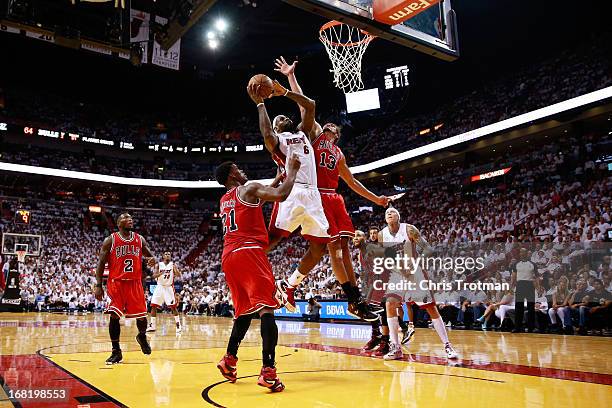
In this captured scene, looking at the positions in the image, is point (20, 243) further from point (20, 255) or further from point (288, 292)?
point (288, 292)

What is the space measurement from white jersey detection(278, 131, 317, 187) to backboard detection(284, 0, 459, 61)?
1845mm

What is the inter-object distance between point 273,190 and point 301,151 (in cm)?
77

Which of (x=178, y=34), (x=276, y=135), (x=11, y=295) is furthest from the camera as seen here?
(x=11, y=295)

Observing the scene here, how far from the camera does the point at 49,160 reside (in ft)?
104

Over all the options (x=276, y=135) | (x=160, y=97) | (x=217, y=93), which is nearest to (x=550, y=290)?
(x=276, y=135)

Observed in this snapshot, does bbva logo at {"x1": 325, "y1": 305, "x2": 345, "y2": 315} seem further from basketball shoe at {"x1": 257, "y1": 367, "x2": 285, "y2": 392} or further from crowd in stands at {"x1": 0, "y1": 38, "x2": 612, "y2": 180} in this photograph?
→ basketball shoe at {"x1": 257, "y1": 367, "x2": 285, "y2": 392}

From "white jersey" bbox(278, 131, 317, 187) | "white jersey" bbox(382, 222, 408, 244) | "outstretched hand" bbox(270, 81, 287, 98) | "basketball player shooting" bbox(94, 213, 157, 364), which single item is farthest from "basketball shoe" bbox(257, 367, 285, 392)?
"white jersey" bbox(382, 222, 408, 244)

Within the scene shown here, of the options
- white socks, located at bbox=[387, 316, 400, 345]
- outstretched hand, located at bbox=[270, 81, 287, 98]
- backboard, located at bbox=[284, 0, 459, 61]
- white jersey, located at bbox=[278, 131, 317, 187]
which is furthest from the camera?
white socks, located at bbox=[387, 316, 400, 345]

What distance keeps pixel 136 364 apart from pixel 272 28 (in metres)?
21.5

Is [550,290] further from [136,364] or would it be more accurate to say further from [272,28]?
[272,28]

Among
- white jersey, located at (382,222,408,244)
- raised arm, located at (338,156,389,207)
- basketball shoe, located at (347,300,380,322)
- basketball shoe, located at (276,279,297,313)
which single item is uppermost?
raised arm, located at (338,156,389,207)

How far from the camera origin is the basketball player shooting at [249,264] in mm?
4086

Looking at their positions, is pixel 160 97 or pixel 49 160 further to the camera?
pixel 160 97

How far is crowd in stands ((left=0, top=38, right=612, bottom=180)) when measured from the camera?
20312 mm
